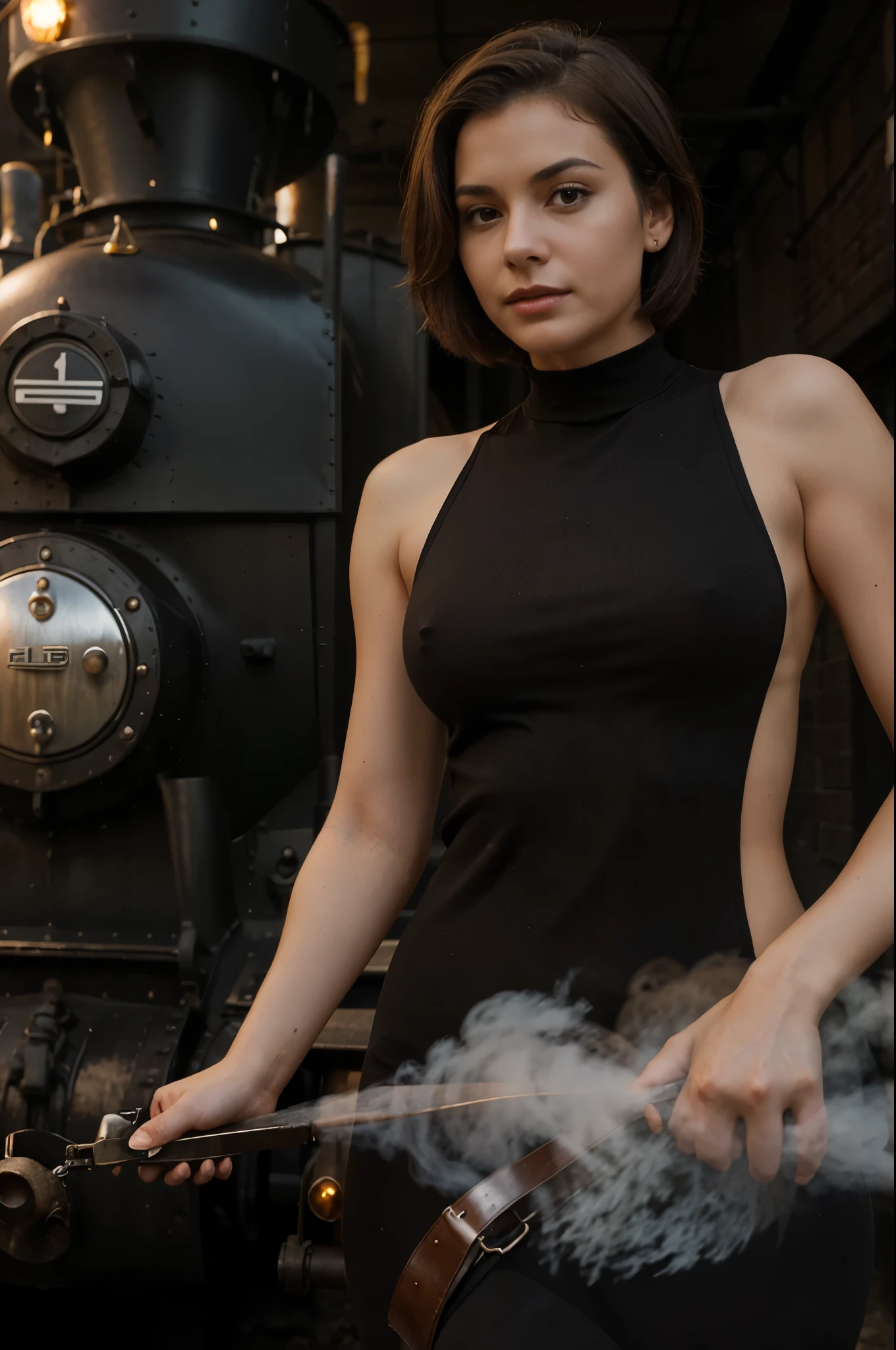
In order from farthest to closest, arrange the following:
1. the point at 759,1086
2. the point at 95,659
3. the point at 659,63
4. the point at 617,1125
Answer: the point at 659,63 < the point at 95,659 < the point at 617,1125 < the point at 759,1086

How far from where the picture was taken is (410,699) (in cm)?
98

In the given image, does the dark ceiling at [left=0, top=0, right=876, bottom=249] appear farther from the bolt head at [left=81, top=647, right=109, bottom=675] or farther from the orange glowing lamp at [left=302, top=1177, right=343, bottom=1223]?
the orange glowing lamp at [left=302, top=1177, right=343, bottom=1223]

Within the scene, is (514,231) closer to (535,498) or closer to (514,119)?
(514,119)

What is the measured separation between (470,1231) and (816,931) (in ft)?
0.96

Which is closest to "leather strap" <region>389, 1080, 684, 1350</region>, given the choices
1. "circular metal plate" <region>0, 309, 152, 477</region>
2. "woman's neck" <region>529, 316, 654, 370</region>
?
"woman's neck" <region>529, 316, 654, 370</region>

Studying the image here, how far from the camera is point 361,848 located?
976mm

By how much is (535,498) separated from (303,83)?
5.58 ft

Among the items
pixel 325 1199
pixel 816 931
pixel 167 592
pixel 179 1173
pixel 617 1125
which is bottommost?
pixel 325 1199

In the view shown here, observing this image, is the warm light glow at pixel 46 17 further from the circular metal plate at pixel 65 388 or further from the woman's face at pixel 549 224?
the woman's face at pixel 549 224

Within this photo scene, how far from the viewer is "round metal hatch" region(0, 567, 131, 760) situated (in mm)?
1723

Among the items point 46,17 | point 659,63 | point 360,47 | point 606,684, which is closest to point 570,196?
point 606,684

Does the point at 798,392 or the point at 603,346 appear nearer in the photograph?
the point at 798,392

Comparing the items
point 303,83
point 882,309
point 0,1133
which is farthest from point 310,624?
point 882,309

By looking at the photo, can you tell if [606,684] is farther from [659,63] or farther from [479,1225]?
[659,63]
